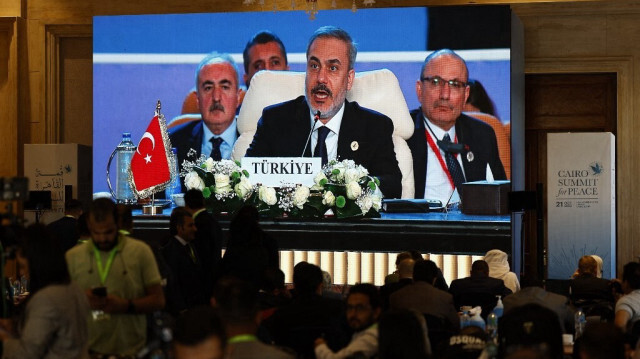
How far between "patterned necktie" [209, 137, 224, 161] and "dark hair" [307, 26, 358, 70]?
1.41m

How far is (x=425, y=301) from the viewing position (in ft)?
21.1

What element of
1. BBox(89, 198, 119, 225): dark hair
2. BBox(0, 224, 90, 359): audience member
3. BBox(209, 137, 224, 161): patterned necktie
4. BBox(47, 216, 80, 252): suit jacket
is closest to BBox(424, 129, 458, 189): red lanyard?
BBox(209, 137, 224, 161): patterned necktie

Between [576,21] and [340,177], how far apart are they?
3.86 metres

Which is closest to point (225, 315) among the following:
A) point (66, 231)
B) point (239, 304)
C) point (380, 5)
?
point (239, 304)

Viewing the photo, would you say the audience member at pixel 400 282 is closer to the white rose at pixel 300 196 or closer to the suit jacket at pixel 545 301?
the suit jacket at pixel 545 301

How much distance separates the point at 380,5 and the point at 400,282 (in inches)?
237

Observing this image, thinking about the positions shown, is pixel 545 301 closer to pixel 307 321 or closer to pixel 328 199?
pixel 307 321

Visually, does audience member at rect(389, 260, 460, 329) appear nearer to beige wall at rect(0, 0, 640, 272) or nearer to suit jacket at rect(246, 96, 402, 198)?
suit jacket at rect(246, 96, 402, 198)

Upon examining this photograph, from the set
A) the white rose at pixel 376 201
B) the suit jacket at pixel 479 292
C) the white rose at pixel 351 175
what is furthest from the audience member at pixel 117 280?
the white rose at pixel 376 201

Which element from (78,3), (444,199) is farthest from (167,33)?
(444,199)

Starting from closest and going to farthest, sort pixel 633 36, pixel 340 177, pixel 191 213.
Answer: pixel 191 213, pixel 340 177, pixel 633 36

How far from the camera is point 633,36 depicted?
12133 mm

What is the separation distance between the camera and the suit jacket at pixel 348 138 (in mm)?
11156

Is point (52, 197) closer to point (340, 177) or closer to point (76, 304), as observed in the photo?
point (340, 177)
